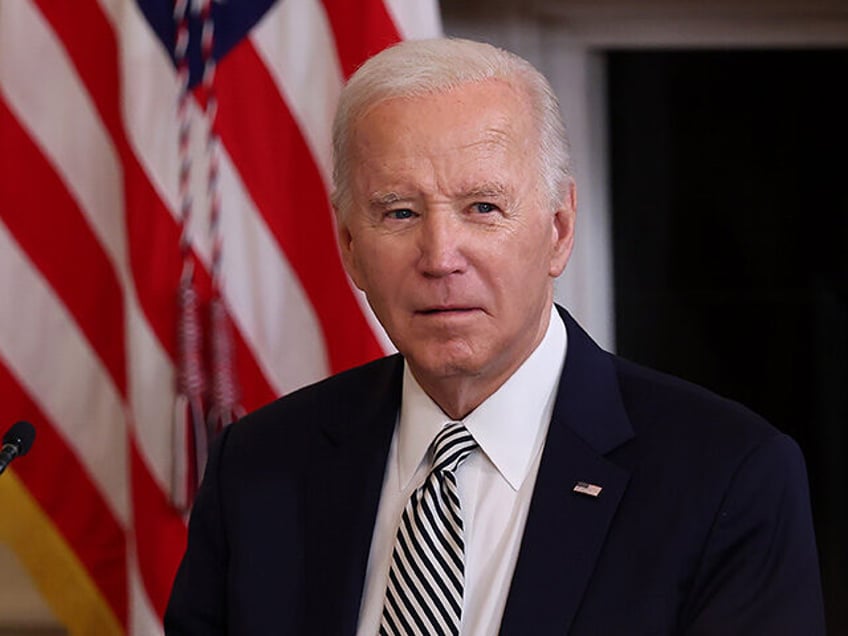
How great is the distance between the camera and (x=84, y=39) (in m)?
2.30

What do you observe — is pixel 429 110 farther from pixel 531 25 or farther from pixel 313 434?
pixel 531 25

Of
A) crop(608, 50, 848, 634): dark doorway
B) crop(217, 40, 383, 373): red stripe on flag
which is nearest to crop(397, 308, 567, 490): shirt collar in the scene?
crop(217, 40, 383, 373): red stripe on flag

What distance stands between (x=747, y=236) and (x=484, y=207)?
3.89 feet

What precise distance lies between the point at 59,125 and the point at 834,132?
1271 millimetres

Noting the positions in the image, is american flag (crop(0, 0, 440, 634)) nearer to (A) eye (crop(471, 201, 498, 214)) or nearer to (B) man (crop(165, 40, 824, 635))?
(B) man (crop(165, 40, 824, 635))

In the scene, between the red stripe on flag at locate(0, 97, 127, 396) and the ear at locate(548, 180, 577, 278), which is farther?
the red stripe on flag at locate(0, 97, 127, 396)

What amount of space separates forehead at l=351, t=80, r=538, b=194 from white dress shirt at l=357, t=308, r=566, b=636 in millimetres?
226

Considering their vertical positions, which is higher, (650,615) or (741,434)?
(741,434)

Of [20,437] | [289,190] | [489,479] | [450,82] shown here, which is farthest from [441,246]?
[289,190]

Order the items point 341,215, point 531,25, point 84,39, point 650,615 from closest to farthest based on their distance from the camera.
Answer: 1. point 650,615
2. point 341,215
3. point 84,39
4. point 531,25

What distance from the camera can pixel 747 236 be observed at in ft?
8.41

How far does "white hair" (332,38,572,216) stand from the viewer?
4.90ft

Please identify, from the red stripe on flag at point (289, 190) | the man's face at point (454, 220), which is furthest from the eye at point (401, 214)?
the red stripe on flag at point (289, 190)

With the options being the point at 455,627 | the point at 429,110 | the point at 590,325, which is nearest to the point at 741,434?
the point at 455,627
